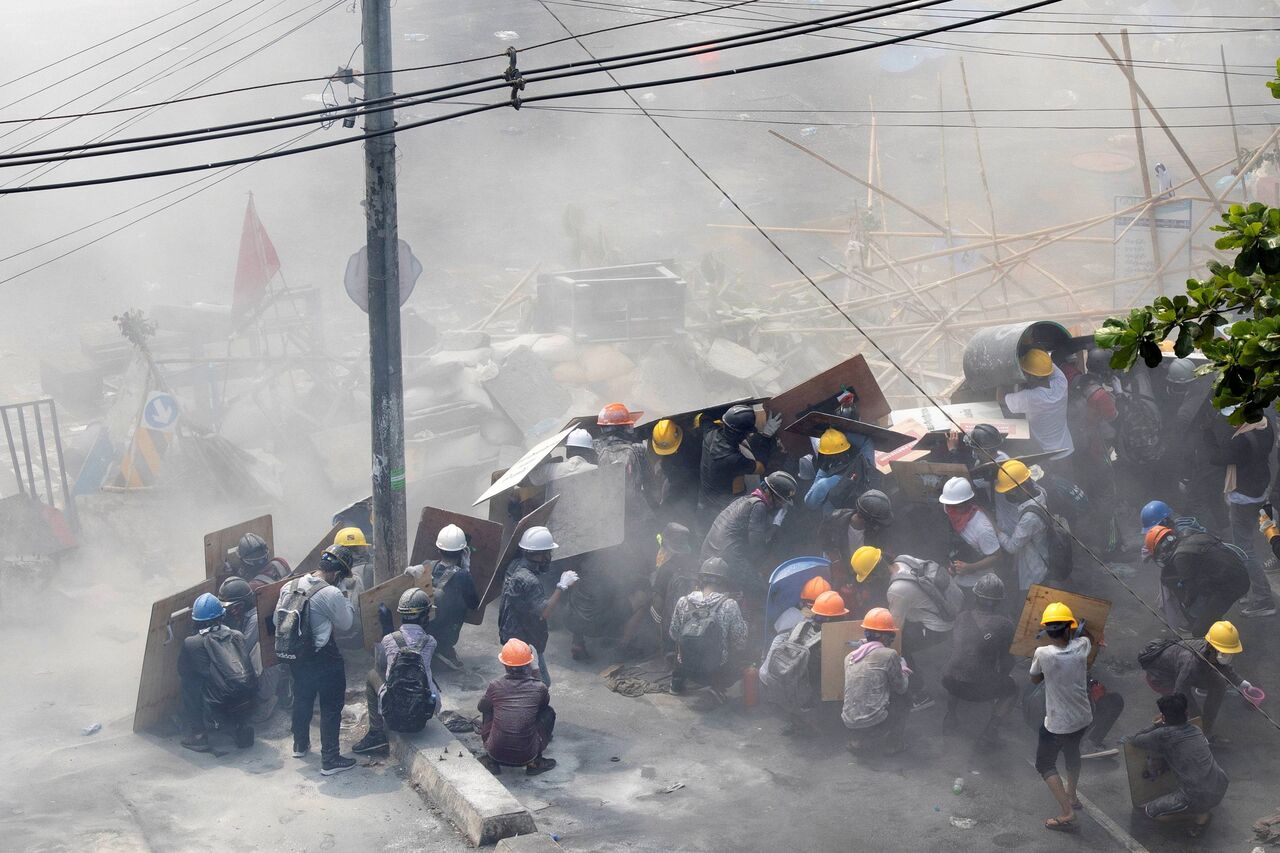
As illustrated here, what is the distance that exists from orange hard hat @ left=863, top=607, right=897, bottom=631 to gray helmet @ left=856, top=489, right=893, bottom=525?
0.97m

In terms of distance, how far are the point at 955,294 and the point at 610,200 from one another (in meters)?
9.37

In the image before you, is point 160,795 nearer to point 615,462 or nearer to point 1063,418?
point 615,462

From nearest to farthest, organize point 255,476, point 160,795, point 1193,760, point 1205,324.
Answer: point 1205,324, point 1193,760, point 160,795, point 255,476

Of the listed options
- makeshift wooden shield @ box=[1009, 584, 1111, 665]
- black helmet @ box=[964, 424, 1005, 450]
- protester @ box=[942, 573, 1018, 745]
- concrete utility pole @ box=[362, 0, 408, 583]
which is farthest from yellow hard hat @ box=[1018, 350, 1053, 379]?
concrete utility pole @ box=[362, 0, 408, 583]

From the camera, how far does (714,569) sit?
324 inches

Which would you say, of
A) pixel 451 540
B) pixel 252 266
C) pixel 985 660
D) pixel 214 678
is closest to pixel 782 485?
pixel 985 660

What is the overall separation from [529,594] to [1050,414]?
4439mm

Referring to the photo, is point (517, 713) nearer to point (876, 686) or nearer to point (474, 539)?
point (876, 686)

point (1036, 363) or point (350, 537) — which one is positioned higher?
point (1036, 363)

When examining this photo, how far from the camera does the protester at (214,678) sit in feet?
25.7

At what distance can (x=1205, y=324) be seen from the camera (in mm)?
3836

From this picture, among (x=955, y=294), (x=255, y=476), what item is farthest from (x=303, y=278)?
(x=955, y=294)

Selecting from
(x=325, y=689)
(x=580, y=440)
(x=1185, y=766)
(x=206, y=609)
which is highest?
(x=580, y=440)

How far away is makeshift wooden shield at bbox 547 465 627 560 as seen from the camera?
356 inches
